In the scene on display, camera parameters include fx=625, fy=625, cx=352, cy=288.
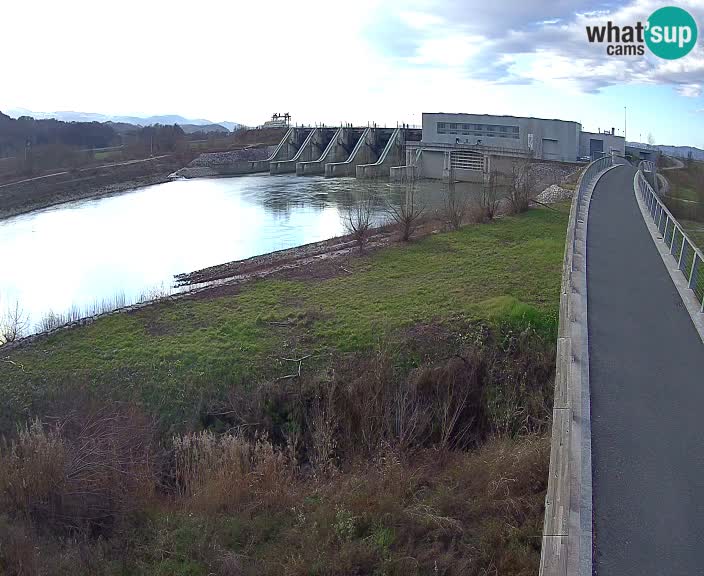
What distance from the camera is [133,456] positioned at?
8.88 meters

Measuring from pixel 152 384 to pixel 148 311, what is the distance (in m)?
4.62

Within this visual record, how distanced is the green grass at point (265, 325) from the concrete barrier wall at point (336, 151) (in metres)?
44.5

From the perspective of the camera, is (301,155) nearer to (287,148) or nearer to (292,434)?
(287,148)

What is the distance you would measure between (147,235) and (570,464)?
91.9 ft

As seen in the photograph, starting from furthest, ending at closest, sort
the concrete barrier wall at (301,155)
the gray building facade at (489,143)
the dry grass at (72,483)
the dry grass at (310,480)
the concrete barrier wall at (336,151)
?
the concrete barrier wall at (301,155), the concrete barrier wall at (336,151), the gray building facade at (489,143), the dry grass at (72,483), the dry grass at (310,480)

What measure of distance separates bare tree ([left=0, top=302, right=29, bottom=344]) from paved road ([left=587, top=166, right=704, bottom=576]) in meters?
12.3

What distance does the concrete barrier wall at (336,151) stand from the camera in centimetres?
6166

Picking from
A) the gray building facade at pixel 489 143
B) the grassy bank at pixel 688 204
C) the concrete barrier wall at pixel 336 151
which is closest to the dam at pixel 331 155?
the concrete barrier wall at pixel 336 151

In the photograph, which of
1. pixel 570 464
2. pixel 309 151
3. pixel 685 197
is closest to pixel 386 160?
pixel 309 151

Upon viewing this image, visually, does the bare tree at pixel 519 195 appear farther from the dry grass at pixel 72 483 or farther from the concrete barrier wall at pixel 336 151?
the concrete barrier wall at pixel 336 151

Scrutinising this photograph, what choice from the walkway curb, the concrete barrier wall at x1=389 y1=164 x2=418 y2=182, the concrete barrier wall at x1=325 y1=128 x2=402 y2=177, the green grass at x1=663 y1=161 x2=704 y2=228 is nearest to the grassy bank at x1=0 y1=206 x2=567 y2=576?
the walkway curb

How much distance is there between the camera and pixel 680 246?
13047mm

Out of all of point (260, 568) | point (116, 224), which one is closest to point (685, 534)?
point (260, 568)

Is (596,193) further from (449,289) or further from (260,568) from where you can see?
(260,568)
